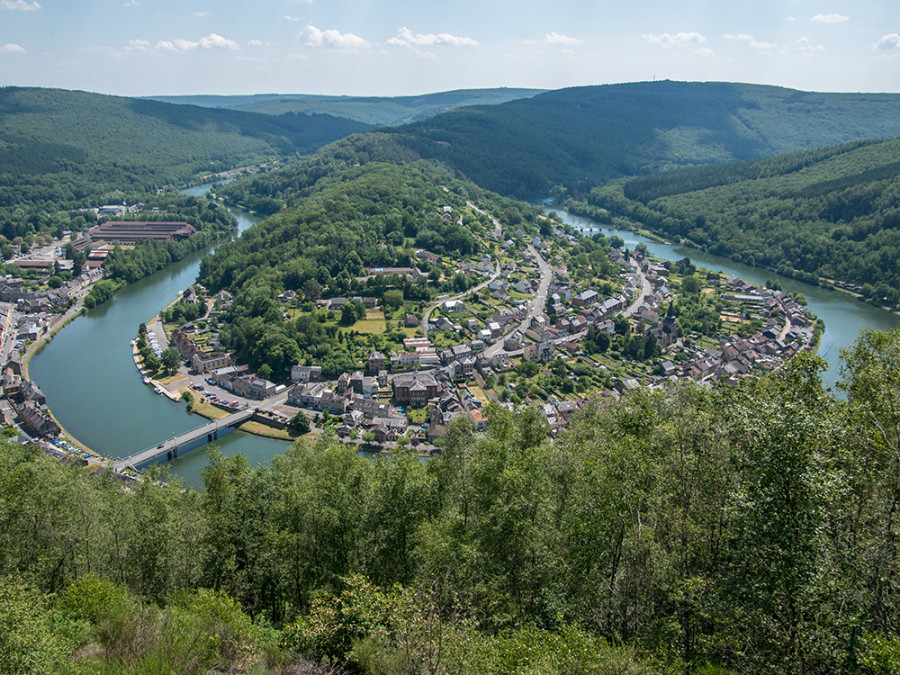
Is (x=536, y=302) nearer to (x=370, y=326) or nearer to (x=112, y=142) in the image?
(x=370, y=326)

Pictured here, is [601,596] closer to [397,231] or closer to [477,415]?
[477,415]

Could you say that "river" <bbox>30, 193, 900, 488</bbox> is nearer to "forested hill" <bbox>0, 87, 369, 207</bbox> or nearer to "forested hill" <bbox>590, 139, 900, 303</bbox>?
"forested hill" <bbox>590, 139, 900, 303</bbox>

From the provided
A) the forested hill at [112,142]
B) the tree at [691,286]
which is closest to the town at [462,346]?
the tree at [691,286]

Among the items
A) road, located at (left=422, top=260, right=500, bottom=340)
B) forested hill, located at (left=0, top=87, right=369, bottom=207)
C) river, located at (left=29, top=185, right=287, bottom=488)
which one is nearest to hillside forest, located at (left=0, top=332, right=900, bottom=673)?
river, located at (left=29, top=185, right=287, bottom=488)

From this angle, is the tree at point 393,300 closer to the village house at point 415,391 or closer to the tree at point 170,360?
the village house at point 415,391

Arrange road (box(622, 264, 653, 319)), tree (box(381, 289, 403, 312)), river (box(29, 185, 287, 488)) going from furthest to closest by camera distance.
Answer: road (box(622, 264, 653, 319)) < tree (box(381, 289, 403, 312)) < river (box(29, 185, 287, 488))

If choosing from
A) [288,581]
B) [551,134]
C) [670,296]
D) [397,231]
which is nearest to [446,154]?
[551,134]

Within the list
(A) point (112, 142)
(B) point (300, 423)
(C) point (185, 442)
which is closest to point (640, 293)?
(B) point (300, 423)
